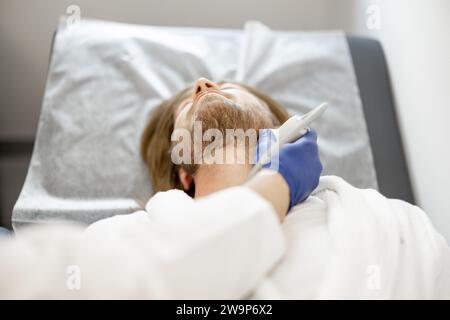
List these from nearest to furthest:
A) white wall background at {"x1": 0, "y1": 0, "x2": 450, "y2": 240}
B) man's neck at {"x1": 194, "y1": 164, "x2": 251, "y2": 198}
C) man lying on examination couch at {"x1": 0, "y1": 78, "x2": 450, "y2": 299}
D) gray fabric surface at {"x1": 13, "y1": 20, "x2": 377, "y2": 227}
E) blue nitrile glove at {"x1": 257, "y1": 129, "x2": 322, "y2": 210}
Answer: man lying on examination couch at {"x1": 0, "y1": 78, "x2": 450, "y2": 299}, blue nitrile glove at {"x1": 257, "y1": 129, "x2": 322, "y2": 210}, man's neck at {"x1": 194, "y1": 164, "x2": 251, "y2": 198}, white wall background at {"x1": 0, "y1": 0, "x2": 450, "y2": 240}, gray fabric surface at {"x1": 13, "y1": 20, "x2": 377, "y2": 227}

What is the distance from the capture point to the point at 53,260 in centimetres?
68

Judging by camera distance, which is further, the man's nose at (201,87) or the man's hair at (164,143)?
the man's hair at (164,143)

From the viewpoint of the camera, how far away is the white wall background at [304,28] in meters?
1.27

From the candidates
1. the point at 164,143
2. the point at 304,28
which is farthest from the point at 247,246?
the point at 304,28

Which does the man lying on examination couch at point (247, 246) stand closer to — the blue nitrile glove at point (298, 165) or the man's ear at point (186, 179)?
the blue nitrile glove at point (298, 165)

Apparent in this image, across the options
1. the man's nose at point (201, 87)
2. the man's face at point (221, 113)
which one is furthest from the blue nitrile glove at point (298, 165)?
the man's nose at point (201, 87)

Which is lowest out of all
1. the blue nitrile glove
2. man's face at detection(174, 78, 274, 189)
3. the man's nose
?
the blue nitrile glove

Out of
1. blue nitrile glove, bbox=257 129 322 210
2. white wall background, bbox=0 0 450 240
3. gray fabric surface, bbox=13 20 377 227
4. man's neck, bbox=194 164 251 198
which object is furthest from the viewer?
gray fabric surface, bbox=13 20 377 227

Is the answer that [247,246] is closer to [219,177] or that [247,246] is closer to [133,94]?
[219,177]

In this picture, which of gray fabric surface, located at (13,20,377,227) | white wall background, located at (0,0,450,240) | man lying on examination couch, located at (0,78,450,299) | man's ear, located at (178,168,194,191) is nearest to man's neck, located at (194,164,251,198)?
man lying on examination couch, located at (0,78,450,299)

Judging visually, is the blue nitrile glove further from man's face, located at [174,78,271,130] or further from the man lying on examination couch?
man's face, located at [174,78,271,130]

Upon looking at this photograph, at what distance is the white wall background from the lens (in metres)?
1.27

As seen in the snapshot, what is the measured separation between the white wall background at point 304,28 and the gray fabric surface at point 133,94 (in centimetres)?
15
